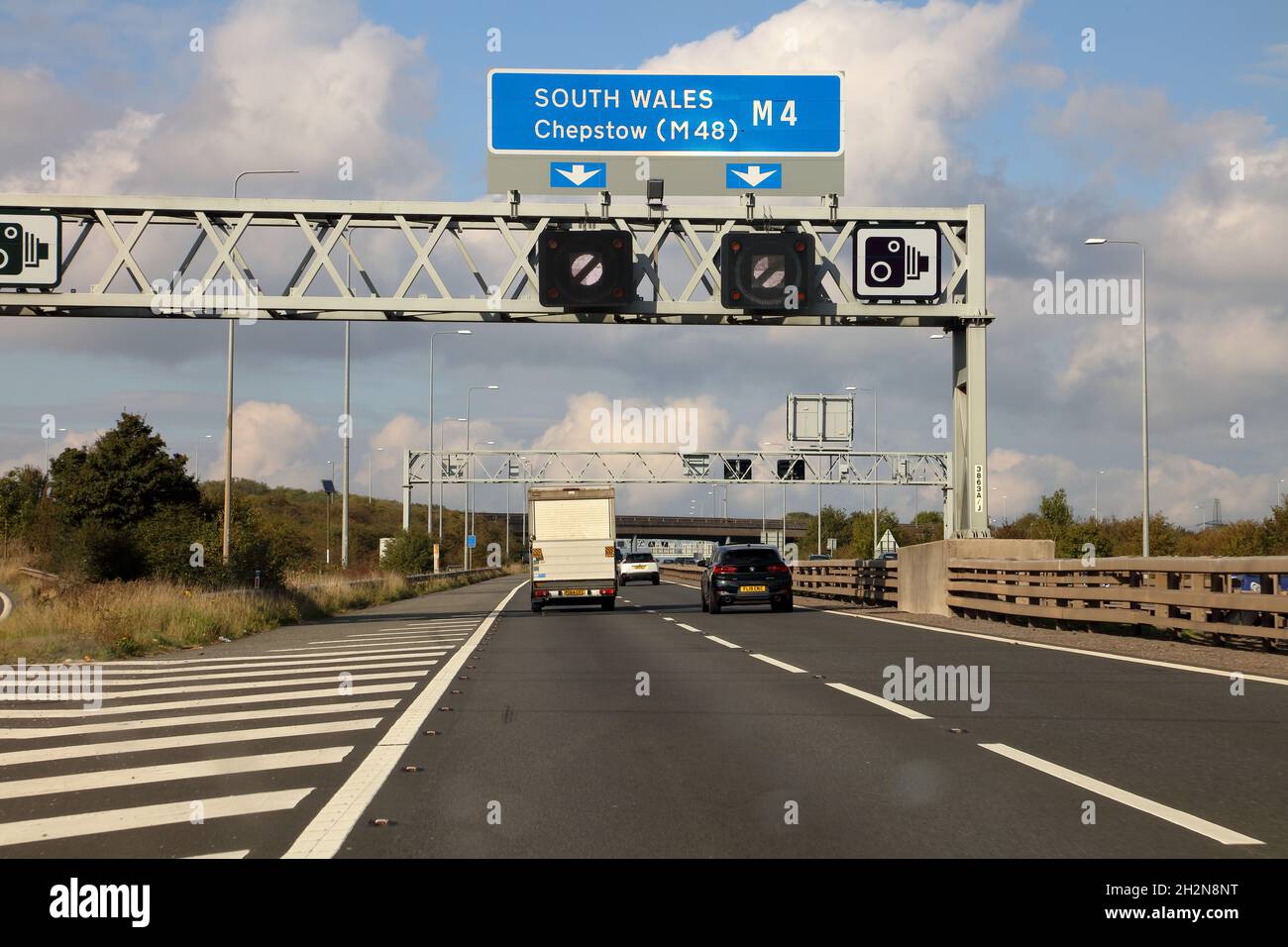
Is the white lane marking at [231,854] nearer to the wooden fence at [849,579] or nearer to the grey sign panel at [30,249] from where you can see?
the grey sign panel at [30,249]

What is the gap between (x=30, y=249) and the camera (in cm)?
2717

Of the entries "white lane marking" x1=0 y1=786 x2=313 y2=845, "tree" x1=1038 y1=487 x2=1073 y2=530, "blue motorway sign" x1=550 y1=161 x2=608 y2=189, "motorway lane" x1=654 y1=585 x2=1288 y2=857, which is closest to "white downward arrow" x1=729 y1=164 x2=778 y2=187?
"blue motorway sign" x1=550 y1=161 x2=608 y2=189

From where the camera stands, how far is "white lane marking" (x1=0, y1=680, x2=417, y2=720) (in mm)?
12711

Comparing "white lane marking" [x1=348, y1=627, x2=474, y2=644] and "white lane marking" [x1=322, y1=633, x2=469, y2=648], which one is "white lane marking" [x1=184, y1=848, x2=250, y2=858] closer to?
"white lane marking" [x1=322, y1=633, x2=469, y2=648]

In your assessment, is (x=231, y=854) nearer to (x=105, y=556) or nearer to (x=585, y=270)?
(x=585, y=270)

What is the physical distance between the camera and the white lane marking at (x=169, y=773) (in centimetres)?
866

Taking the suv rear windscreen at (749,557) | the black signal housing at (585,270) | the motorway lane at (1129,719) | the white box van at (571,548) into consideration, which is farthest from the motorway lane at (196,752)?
the white box van at (571,548)

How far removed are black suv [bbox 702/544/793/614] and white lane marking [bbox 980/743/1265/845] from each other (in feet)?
74.2

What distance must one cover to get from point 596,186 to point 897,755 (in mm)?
18663

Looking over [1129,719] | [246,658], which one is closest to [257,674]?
[246,658]
